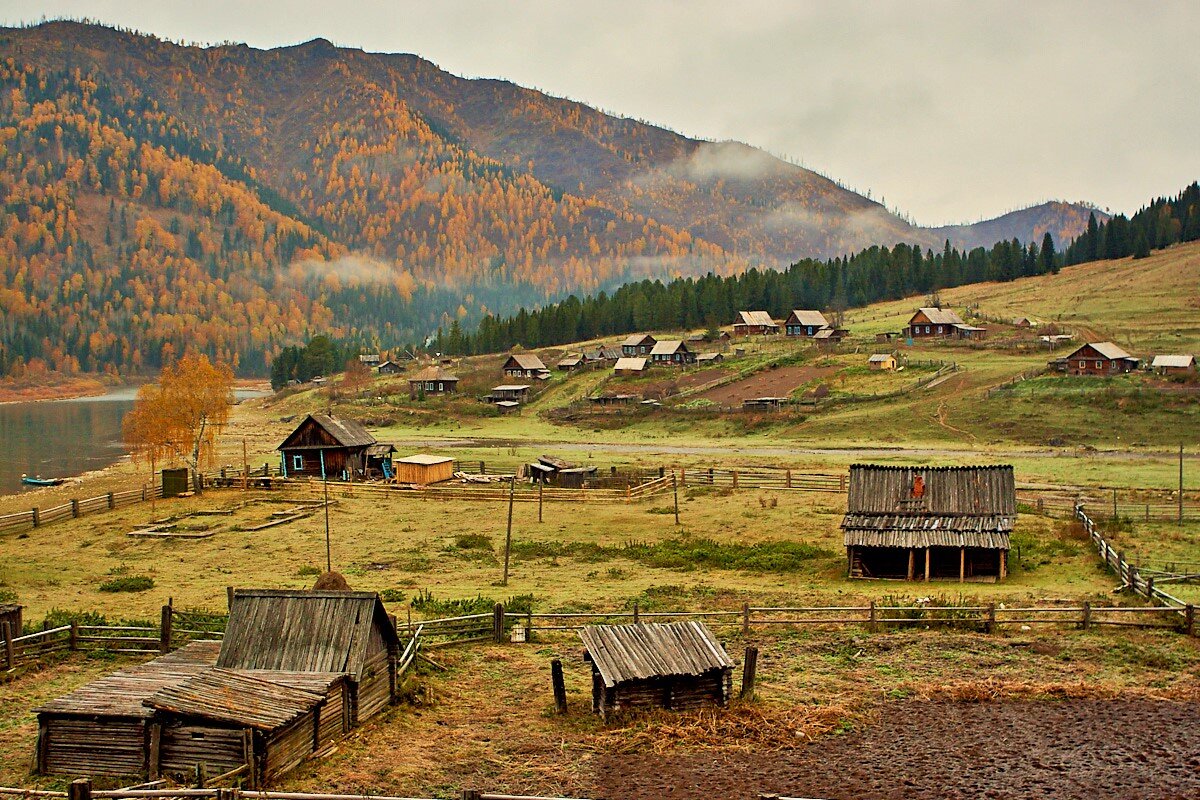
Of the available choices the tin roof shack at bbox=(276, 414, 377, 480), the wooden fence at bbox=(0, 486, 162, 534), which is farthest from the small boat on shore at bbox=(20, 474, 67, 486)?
the wooden fence at bbox=(0, 486, 162, 534)

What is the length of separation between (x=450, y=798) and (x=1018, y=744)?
1073 cm

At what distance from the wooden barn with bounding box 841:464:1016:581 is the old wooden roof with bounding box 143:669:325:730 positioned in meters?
22.2

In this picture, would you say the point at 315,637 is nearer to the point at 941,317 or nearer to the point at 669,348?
the point at 669,348

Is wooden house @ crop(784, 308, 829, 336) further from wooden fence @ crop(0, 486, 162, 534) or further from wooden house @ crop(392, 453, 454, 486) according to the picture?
wooden fence @ crop(0, 486, 162, 534)

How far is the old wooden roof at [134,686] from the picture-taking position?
1819cm

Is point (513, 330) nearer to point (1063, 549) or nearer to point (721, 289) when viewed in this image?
point (721, 289)

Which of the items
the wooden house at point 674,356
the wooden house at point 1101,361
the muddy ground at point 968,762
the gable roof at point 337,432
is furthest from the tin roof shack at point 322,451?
the wooden house at point 674,356

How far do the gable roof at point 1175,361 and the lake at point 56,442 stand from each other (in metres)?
92.4

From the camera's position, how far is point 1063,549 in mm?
37969

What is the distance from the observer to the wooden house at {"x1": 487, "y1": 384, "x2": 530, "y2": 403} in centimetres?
12344

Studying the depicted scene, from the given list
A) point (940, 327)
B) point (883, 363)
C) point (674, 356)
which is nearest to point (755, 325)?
point (674, 356)

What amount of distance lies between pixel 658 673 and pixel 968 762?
6033mm

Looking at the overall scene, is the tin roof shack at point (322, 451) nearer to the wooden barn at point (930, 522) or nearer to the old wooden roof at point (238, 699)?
the wooden barn at point (930, 522)

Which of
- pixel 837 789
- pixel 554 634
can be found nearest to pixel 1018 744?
pixel 837 789
